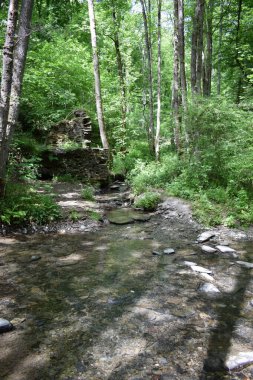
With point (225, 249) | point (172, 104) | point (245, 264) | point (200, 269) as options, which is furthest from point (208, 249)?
point (172, 104)

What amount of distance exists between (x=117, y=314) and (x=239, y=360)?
1.43 metres

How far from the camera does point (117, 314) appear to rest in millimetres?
3645

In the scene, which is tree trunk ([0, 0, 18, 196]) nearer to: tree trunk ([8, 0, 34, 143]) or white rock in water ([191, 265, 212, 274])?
tree trunk ([8, 0, 34, 143])

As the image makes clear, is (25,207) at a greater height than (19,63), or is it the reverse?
(19,63)

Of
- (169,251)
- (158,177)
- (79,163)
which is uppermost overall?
(79,163)

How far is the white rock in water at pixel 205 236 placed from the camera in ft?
23.0

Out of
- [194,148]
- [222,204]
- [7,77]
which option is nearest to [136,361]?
[7,77]

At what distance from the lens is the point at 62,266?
517cm

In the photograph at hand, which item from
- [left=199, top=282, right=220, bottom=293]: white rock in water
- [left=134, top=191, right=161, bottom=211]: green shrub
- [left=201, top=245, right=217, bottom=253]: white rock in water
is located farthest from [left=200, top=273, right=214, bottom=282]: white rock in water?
[left=134, top=191, right=161, bottom=211]: green shrub

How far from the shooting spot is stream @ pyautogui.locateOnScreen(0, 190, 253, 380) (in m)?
2.72

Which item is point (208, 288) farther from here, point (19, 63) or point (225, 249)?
point (19, 63)

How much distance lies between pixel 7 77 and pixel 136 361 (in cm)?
580

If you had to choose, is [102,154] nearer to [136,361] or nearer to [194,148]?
[194,148]

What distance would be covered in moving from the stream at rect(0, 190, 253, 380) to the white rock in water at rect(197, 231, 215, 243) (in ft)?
1.89
